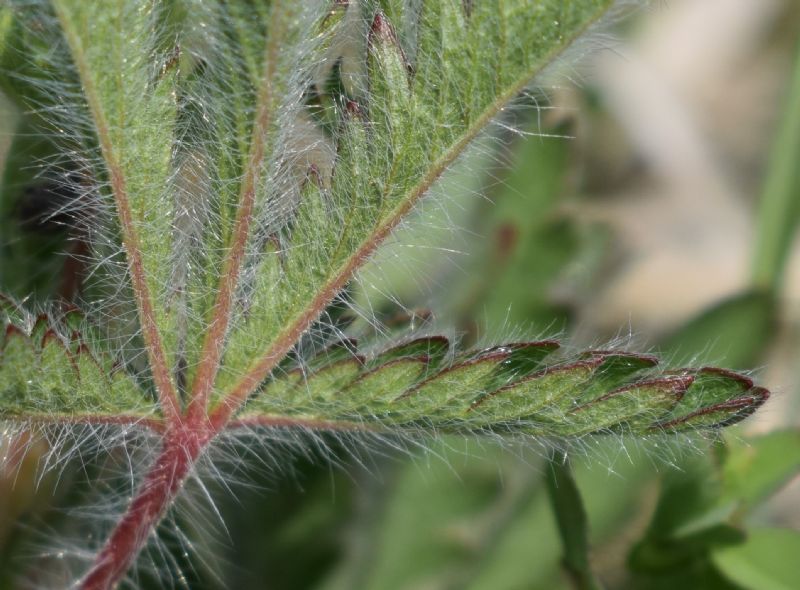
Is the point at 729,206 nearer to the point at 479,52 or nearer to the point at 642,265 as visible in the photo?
the point at 642,265

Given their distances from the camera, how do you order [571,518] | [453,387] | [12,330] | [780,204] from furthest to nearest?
[780,204] → [571,518] → [453,387] → [12,330]

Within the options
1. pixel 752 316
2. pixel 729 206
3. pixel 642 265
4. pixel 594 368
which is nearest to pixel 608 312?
pixel 642 265

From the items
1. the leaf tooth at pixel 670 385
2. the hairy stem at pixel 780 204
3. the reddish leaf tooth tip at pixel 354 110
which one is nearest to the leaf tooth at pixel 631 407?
the leaf tooth at pixel 670 385

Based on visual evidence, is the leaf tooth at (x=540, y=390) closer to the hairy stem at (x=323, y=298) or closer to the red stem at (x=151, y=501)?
the hairy stem at (x=323, y=298)

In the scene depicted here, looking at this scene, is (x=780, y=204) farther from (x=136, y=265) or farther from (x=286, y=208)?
(x=136, y=265)

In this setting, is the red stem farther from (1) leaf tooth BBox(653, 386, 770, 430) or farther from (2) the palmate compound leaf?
(1) leaf tooth BBox(653, 386, 770, 430)

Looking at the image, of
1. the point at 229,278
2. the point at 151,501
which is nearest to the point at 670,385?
the point at 229,278

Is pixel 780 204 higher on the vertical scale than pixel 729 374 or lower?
lower
